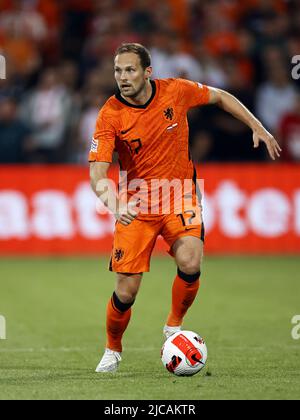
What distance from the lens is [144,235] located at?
25.2 ft

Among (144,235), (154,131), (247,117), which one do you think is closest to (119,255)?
(144,235)

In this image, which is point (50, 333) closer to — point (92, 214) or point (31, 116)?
point (92, 214)

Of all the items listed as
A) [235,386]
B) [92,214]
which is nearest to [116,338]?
[235,386]

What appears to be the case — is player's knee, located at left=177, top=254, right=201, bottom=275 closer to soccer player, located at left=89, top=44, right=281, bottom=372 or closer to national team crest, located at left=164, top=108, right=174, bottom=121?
soccer player, located at left=89, top=44, right=281, bottom=372

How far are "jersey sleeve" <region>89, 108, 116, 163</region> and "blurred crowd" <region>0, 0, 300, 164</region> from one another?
27.0ft

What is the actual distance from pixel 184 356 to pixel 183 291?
73 centimetres

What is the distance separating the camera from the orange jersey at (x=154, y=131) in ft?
24.8

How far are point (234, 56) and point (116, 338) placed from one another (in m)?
10.3

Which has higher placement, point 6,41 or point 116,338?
point 6,41

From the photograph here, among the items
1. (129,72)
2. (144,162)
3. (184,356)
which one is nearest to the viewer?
(184,356)

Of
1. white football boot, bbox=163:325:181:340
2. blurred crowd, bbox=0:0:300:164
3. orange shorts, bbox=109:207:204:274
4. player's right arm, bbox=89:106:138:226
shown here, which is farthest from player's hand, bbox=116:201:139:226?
blurred crowd, bbox=0:0:300:164

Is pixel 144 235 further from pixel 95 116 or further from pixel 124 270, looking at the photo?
pixel 95 116

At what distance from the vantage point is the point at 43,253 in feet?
51.5

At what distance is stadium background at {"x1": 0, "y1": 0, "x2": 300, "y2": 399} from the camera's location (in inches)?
605
